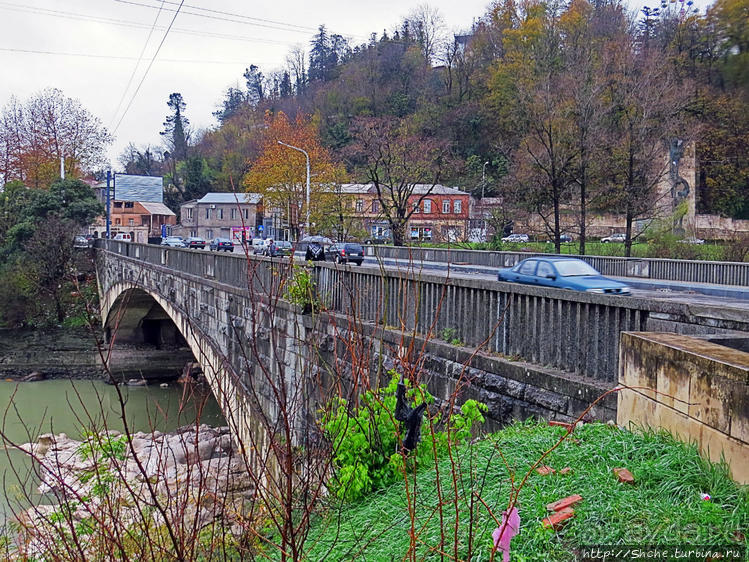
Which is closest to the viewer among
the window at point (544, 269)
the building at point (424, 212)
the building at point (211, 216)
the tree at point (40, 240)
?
the window at point (544, 269)

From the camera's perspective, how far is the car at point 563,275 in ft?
46.1

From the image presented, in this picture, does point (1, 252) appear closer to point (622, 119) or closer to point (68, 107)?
point (68, 107)

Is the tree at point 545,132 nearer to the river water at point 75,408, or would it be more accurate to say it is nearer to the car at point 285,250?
the car at point 285,250

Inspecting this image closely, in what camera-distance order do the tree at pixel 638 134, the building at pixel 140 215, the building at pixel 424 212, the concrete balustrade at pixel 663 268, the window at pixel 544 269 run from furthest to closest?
1. the building at pixel 140 215
2. the building at pixel 424 212
3. the tree at pixel 638 134
4. the concrete balustrade at pixel 663 268
5. the window at pixel 544 269

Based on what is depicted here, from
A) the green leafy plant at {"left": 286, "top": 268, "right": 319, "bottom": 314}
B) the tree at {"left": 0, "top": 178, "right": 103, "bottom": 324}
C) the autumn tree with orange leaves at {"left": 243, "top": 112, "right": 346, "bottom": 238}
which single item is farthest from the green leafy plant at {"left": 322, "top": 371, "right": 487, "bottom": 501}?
the tree at {"left": 0, "top": 178, "right": 103, "bottom": 324}

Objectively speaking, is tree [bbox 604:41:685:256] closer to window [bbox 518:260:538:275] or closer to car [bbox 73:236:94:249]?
window [bbox 518:260:538:275]

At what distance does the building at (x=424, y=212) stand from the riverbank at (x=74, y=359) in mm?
13033

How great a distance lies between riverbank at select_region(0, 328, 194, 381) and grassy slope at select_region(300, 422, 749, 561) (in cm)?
3212

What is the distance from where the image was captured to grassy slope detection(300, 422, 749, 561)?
3.51 meters

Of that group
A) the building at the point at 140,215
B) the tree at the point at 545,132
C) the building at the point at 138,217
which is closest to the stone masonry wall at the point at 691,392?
the tree at the point at 545,132

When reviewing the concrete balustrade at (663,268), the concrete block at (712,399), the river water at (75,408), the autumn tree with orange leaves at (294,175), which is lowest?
the river water at (75,408)

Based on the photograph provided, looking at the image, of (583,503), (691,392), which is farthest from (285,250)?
(583,503)

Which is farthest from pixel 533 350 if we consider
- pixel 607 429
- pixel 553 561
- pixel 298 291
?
pixel 298 291

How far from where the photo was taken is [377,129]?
4812 cm
